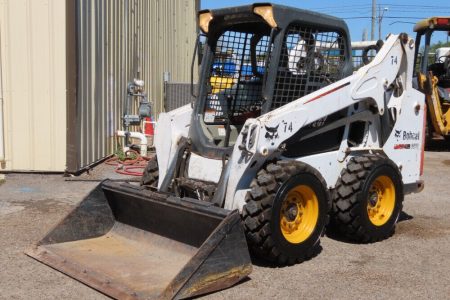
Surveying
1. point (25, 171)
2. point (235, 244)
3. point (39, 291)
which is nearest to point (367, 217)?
point (235, 244)

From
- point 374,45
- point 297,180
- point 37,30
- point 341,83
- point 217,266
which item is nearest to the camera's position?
point 217,266

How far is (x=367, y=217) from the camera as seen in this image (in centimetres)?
569

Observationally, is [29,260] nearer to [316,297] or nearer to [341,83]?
[316,297]

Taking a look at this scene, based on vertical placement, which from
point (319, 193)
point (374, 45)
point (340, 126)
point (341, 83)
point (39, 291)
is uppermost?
point (374, 45)

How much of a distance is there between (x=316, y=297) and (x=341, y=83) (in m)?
2.02

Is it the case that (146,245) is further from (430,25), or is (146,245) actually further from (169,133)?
(430,25)

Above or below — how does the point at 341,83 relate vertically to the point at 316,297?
above

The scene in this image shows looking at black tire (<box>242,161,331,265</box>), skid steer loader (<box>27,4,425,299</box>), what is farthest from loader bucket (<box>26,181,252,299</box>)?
black tire (<box>242,161,331,265</box>)

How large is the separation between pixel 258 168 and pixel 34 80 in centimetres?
522

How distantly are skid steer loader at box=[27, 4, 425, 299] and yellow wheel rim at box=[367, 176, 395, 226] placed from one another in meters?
0.02

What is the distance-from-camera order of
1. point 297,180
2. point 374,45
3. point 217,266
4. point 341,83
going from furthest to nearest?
point 374,45 < point 341,83 < point 297,180 < point 217,266

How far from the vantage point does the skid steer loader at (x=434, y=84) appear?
12.8 meters

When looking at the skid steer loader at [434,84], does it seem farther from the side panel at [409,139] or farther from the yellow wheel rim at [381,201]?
the yellow wheel rim at [381,201]

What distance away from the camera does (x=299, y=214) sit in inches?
203
